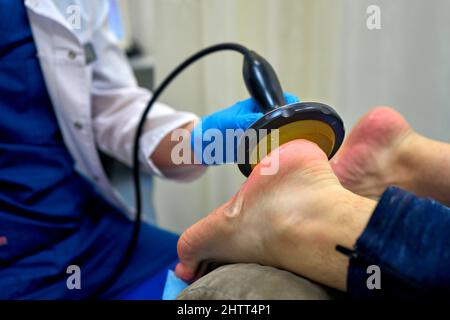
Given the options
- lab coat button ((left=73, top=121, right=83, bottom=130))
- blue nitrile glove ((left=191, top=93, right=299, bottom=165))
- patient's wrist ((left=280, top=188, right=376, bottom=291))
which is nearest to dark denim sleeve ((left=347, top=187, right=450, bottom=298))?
patient's wrist ((left=280, top=188, right=376, bottom=291))

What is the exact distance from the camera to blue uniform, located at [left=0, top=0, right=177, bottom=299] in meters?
0.68

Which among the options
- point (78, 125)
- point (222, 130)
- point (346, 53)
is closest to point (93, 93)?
point (78, 125)

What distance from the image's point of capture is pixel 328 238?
1.30ft

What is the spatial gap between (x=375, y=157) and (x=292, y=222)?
10.4 inches

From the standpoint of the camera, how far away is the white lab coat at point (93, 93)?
0.74m

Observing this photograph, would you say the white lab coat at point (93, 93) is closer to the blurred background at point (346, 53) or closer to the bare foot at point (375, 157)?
the blurred background at point (346, 53)

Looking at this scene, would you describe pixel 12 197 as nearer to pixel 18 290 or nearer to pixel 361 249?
pixel 18 290

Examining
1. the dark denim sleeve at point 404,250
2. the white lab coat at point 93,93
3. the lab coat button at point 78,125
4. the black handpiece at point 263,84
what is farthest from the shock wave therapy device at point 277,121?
the lab coat button at point 78,125

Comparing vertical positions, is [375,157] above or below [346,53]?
below

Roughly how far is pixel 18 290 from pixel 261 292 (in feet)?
1.45

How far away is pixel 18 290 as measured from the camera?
65 cm

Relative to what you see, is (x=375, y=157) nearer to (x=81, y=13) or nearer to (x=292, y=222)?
(x=292, y=222)

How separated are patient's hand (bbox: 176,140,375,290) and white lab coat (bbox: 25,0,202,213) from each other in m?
0.29

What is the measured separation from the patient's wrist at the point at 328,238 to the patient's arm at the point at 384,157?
0.22m
